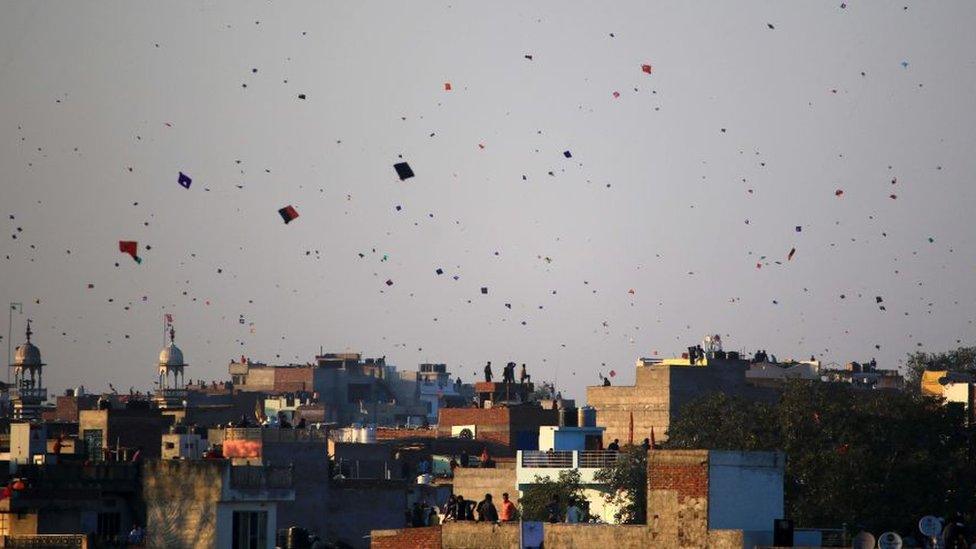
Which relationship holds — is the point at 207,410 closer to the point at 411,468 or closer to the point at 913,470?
the point at 411,468

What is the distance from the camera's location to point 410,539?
42219mm

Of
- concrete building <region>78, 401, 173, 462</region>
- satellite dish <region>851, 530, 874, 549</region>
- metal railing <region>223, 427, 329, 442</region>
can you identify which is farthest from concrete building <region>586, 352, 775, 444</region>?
satellite dish <region>851, 530, 874, 549</region>

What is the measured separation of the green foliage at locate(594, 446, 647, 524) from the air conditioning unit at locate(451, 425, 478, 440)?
30517mm

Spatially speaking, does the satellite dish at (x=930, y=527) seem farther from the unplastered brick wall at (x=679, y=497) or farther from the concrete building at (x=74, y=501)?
the concrete building at (x=74, y=501)

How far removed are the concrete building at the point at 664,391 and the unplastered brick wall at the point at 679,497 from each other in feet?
291

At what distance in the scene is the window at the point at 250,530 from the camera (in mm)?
47344

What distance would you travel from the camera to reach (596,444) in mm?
97500

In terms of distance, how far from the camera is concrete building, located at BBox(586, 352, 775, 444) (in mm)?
127312

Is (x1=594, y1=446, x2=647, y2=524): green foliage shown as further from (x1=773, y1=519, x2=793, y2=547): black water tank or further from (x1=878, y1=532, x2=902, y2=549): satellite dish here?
(x1=878, y1=532, x2=902, y2=549): satellite dish

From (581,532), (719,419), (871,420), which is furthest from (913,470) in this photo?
(581,532)

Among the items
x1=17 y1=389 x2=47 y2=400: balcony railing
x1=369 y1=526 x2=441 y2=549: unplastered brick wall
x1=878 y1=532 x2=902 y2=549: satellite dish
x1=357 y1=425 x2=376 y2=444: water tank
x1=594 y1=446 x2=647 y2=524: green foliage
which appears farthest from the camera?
x1=17 y1=389 x2=47 y2=400: balcony railing

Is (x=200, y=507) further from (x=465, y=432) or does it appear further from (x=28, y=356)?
(x=28, y=356)

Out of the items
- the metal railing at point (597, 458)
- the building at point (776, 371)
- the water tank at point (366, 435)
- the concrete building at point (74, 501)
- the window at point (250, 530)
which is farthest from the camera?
the building at point (776, 371)

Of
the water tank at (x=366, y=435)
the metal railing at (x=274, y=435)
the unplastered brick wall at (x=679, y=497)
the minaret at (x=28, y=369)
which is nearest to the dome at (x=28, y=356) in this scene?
the minaret at (x=28, y=369)
